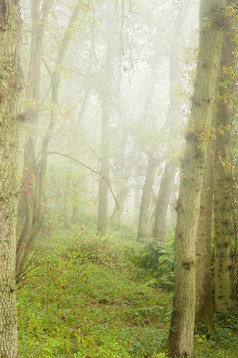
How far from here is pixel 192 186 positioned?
4.73 m

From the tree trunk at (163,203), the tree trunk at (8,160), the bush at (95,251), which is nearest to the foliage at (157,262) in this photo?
the bush at (95,251)

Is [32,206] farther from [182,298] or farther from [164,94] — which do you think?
[164,94]

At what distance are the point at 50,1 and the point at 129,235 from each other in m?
11.3

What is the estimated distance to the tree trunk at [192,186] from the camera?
4617 mm

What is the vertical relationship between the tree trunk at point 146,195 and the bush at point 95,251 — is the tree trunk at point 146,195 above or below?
above

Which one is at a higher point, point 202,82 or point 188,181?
point 202,82

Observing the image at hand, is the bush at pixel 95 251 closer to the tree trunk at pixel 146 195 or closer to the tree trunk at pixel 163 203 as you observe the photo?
the tree trunk at pixel 163 203

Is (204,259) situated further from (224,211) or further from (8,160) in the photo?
(8,160)

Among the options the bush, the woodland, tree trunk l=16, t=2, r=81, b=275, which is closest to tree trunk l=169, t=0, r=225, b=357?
the woodland

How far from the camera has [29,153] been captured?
752 cm

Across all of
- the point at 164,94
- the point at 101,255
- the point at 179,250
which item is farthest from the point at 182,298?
the point at 164,94

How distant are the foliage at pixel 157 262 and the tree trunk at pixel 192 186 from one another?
3.70 m

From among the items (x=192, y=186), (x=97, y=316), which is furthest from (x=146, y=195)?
(x=192, y=186)

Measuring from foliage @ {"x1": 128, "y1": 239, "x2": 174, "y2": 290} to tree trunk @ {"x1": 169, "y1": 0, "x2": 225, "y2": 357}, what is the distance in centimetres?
370
